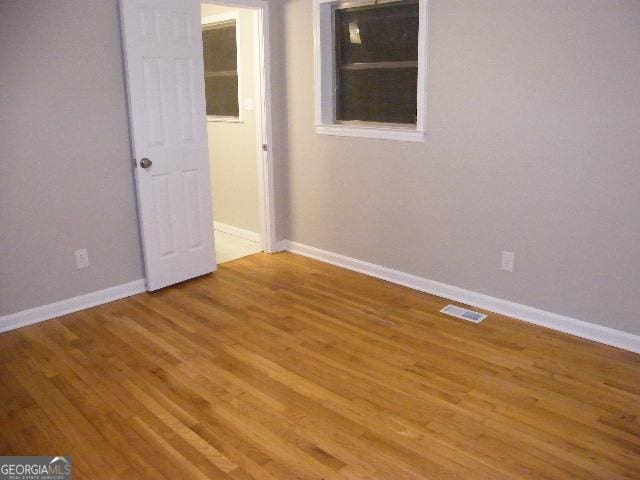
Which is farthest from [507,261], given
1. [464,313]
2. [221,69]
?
[221,69]

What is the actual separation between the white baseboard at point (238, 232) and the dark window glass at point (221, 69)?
107cm

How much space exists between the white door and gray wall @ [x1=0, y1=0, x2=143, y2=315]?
107mm

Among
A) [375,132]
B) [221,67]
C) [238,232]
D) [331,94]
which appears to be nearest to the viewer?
[375,132]

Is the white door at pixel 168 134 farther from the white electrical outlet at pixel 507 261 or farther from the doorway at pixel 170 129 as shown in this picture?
the white electrical outlet at pixel 507 261

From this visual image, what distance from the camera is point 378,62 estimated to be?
4.00 m

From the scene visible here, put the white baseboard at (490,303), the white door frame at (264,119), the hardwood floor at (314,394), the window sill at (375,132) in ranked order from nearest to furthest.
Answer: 1. the hardwood floor at (314,394)
2. the white baseboard at (490,303)
3. the window sill at (375,132)
4. the white door frame at (264,119)

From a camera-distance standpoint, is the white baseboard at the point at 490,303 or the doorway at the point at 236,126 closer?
the white baseboard at the point at 490,303

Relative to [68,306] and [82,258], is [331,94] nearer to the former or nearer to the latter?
[82,258]

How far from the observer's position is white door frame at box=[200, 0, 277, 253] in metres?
4.29

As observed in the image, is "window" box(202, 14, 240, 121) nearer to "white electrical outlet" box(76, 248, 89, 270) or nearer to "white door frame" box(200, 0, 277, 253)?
"white door frame" box(200, 0, 277, 253)

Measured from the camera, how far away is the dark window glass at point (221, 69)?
16.4 ft

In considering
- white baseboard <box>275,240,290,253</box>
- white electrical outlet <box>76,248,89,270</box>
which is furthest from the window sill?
white electrical outlet <box>76,248,89,270</box>

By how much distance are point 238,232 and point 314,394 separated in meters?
2.91

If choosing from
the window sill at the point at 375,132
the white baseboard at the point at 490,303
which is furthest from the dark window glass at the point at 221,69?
the white baseboard at the point at 490,303
